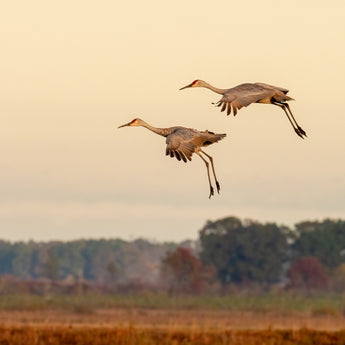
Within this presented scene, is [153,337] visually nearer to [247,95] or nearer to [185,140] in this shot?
[185,140]

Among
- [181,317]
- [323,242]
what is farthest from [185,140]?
[323,242]

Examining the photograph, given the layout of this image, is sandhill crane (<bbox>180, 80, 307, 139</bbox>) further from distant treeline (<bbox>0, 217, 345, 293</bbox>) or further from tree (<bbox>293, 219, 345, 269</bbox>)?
tree (<bbox>293, 219, 345, 269</bbox>)

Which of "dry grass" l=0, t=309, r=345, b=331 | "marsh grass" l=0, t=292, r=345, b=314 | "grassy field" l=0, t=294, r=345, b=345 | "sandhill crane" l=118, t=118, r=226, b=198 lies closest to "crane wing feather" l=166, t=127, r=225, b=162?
"sandhill crane" l=118, t=118, r=226, b=198

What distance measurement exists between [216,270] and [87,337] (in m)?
54.7

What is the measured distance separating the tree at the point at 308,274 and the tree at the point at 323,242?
1730 mm

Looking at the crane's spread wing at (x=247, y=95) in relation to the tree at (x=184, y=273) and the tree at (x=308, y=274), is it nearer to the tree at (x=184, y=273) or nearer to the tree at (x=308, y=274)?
the tree at (x=184, y=273)

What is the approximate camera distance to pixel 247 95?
1917 cm

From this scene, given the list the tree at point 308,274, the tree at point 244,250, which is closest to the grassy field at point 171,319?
the tree at point 308,274

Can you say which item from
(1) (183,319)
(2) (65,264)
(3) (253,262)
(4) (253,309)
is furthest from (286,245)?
(2) (65,264)

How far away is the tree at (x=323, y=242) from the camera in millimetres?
89562

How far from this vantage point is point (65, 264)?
143625 millimetres

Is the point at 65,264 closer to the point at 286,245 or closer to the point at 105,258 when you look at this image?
the point at 105,258

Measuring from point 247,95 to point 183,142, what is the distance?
1189mm

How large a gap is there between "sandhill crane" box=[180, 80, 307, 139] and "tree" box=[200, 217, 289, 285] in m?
63.7
